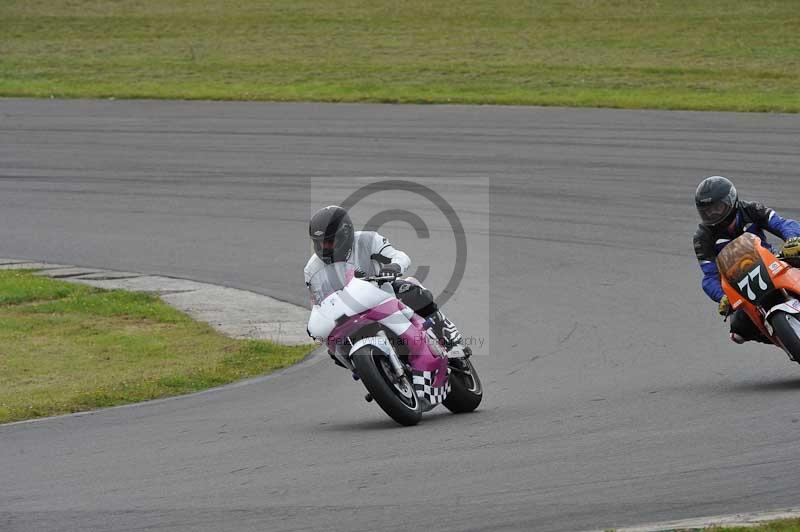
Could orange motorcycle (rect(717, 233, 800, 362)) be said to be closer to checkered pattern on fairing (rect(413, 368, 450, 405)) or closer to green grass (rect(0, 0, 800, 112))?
checkered pattern on fairing (rect(413, 368, 450, 405))

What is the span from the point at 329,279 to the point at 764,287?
3217 millimetres

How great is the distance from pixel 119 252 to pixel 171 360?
19.1ft

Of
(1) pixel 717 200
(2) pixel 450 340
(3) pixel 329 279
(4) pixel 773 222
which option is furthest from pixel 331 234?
(4) pixel 773 222

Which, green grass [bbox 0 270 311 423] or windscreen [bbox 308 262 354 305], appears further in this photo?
green grass [bbox 0 270 311 423]

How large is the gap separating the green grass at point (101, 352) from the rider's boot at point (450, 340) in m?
2.82

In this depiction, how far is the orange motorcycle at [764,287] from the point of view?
9.39 meters

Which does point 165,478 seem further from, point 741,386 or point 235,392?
point 741,386

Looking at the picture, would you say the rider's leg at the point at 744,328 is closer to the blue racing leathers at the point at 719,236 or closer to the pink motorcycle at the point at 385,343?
the blue racing leathers at the point at 719,236

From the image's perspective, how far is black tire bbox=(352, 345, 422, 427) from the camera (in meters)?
8.73

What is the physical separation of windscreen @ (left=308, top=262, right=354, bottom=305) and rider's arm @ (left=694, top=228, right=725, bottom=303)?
2.89 meters

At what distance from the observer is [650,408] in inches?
364

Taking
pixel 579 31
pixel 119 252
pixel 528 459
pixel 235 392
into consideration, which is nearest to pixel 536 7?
pixel 579 31

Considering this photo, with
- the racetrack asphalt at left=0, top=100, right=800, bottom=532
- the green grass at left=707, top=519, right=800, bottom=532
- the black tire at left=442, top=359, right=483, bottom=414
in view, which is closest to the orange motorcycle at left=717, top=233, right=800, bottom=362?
the racetrack asphalt at left=0, top=100, right=800, bottom=532

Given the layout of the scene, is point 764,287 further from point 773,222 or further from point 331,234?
point 331,234
